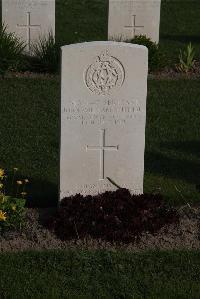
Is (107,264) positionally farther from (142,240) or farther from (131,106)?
(131,106)

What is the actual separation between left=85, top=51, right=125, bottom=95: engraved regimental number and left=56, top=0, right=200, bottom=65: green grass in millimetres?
6613

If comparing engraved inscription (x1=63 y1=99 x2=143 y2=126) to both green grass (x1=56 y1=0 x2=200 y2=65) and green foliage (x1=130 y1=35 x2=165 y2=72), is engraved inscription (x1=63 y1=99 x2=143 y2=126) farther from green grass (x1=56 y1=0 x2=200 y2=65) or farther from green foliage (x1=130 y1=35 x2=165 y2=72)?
green grass (x1=56 y1=0 x2=200 y2=65)

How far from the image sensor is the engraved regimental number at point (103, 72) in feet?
22.4

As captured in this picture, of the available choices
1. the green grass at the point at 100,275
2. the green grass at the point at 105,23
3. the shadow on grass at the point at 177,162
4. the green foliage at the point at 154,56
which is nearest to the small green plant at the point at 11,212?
the green grass at the point at 100,275

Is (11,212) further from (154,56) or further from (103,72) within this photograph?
(154,56)

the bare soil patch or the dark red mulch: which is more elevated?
the dark red mulch

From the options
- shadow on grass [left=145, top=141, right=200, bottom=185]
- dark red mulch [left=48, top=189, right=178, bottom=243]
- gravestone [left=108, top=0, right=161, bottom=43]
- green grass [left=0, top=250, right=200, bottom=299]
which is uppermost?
gravestone [left=108, top=0, right=161, bottom=43]

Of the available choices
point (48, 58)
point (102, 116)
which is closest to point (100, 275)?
point (102, 116)

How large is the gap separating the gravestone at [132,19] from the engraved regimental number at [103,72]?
6.80 metres

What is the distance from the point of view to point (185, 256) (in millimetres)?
6516

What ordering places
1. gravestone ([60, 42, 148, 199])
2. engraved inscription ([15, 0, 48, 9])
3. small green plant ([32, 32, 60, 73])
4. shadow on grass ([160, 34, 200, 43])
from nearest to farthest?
gravestone ([60, 42, 148, 199]) < small green plant ([32, 32, 60, 73]) < engraved inscription ([15, 0, 48, 9]) < shadow on grass ([160, 34, 200, 43])

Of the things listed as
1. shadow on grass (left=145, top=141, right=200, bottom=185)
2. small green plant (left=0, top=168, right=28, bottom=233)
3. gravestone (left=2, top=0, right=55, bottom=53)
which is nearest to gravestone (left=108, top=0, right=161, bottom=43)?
gravestone (left=2, top=0, right=55, bottom=53)

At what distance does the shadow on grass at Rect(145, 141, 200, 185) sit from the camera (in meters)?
8.54

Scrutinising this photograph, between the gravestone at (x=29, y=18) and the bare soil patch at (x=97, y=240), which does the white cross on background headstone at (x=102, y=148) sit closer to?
the bare soil patch at (x=97, y=240)
